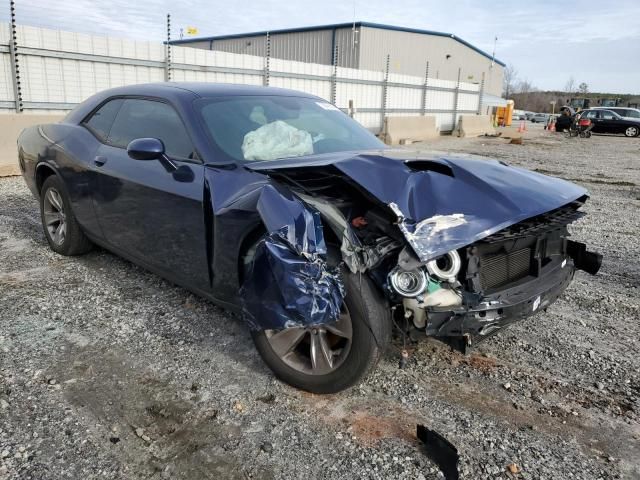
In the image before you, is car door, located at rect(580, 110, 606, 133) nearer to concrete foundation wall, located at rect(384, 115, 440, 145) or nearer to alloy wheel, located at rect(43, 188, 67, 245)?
concrete foundation wall, located at rect(384, 115, 440, 145)

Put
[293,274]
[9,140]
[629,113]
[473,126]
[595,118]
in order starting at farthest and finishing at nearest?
[595,118] < [629,113] < [473,126] < [9,140] < [293,274]

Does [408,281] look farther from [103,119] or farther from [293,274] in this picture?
[103,119]

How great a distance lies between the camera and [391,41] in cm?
3603

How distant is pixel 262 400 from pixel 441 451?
945mm

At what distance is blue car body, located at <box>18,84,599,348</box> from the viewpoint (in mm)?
2430

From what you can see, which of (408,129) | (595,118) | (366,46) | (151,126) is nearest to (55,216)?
(151,126)

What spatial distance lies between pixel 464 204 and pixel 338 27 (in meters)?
34.5

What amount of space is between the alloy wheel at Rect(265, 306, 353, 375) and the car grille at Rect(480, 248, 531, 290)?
0.74 metres

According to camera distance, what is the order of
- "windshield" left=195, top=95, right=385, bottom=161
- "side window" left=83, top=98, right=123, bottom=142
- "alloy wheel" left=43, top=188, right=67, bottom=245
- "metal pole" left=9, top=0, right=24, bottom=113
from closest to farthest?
"windshield" left=195, top=95, right=385, bottom=161 → "side window" left=83, top=98, right=123, bottom=142 → "alloy wheel" left=43, top=188, right=67, bottom=245 → "metal pole" left=9, top=0, right=24, bottom=113

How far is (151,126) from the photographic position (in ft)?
12.4

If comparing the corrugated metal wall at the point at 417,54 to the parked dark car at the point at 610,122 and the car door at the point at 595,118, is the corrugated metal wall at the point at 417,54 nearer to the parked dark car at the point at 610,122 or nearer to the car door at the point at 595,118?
the car door at the point at 595,118

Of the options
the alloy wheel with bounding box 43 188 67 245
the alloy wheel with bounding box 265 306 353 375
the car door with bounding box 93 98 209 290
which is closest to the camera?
the alloy wheel with bounding box 265 306 353 375

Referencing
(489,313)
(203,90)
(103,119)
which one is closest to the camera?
(489,313)

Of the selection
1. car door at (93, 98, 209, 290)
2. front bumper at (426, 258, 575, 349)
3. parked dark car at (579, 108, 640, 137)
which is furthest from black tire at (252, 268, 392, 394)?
parked dark car at (579, 108, 640, 137)
